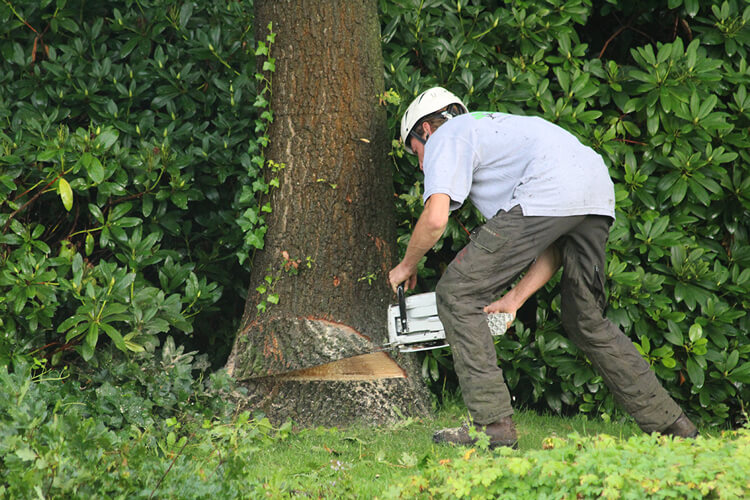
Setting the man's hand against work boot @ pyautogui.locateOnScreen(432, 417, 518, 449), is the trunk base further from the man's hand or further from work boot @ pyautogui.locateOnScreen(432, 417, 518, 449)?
the man's hand

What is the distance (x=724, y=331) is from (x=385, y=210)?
6.30ft

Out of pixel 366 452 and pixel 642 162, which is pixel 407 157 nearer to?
pixel 642 162

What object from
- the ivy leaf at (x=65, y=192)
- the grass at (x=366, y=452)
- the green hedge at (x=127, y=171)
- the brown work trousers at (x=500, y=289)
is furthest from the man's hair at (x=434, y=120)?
the ivy leaf at (x=65, y=192)

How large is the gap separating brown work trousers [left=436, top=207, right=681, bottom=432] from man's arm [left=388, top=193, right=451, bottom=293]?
6.1 inches

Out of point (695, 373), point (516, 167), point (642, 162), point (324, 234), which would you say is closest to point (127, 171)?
point (324, 234)

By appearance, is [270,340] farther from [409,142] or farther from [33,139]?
[33,139]

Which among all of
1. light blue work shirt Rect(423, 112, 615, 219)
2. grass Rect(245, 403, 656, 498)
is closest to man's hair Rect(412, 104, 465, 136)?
light blue work shirt Rect(423, 112, 615, 219)

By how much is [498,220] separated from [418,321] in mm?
629

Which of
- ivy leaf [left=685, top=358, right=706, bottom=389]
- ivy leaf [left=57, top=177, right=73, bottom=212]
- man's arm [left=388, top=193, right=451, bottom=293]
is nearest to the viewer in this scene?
man's arm [left=388, top=193, right=451, bottom=293]

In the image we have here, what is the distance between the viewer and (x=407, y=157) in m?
4.06

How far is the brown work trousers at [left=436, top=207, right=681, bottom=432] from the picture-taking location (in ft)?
10.5

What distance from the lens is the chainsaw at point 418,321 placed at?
3.47m

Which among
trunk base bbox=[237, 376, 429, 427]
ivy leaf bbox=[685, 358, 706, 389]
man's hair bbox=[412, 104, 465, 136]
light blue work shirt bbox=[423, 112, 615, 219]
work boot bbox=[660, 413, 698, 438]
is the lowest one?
work boot bbox=[660, 413, 698, 438]

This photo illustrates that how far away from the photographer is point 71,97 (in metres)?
4.20
